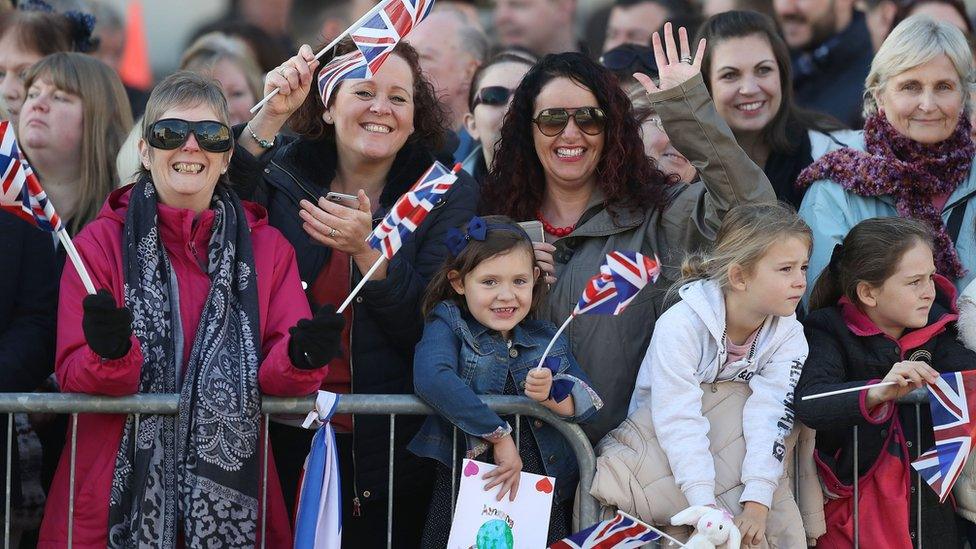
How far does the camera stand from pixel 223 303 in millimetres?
5031

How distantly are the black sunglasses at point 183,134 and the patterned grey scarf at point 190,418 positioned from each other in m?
0.21

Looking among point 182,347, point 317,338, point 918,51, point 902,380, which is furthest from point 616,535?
point 918,51

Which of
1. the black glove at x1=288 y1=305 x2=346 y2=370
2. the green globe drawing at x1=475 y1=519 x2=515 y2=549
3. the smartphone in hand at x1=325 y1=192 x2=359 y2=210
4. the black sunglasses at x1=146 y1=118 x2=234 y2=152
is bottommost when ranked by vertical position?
the green globe drawing at x1=475 y1=519 x2=515 y2=549

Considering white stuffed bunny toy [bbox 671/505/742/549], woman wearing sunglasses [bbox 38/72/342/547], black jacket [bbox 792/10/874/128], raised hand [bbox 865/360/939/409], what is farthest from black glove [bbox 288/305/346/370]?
black jacket [bbox 792/10/874/128]

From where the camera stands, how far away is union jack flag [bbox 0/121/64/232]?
4.74m

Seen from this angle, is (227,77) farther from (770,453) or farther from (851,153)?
(770,453)

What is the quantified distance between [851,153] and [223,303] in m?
2.63

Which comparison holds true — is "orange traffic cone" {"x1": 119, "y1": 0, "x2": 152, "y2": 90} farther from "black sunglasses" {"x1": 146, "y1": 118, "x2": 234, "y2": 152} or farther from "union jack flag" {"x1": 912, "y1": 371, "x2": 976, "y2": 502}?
"union jack flag" {"x1": 912, "y1": 371, "x2": 976, "y2": 502}

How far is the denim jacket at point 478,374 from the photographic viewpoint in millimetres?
5059

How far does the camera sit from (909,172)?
5.98m

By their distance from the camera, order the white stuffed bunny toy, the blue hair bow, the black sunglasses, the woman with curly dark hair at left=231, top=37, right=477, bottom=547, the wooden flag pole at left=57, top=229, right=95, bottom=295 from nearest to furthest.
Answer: the wooden flag pole at left=57, top=229, right=95, bottom=295, the white stuffed bunny toy, the black sunglasses, the blue hair bow, the woman with curly dark hair at left=231, top=37, right=477, bottom=547

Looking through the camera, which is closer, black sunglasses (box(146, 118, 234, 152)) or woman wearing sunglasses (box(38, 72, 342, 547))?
woman wearing sunglasses (box(38, 72, 342, 547))

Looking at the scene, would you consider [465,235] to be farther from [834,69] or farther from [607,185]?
[834,69]

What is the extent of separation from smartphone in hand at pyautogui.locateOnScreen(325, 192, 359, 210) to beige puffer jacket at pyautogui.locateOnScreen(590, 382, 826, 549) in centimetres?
125
